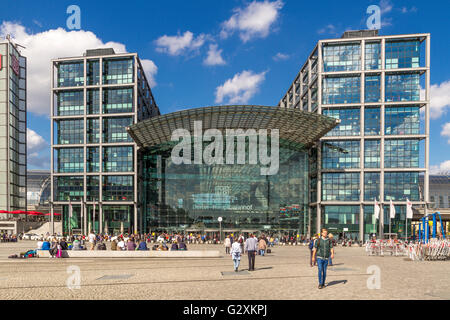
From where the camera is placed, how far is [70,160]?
62219 mm

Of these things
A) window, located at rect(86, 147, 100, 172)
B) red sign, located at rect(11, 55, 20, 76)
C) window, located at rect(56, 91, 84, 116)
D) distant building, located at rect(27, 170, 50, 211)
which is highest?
red sign, located at rect(11, 55, 20, 76)

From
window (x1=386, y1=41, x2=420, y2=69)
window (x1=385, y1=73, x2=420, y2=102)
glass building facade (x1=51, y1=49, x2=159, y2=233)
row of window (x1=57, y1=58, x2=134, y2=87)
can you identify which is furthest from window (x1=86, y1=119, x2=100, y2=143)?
window (x1=386, y1=41, x2=420, y2=69)

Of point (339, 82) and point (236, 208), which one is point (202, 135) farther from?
point (339, 82)

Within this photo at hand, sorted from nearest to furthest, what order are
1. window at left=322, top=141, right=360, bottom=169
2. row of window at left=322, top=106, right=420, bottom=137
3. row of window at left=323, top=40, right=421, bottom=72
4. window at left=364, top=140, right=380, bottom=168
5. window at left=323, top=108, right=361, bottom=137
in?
1. row of window at left=322, top=106, right=420, bottom=137
2. row of window at left=323, top=40, right=421, bottom=72
3. window at left=364, top=140, right=380, bottom=168
4. window at left=322, top=141, right=360, bottom=169
5. window at left=323, top=108, right=361, bottom=137

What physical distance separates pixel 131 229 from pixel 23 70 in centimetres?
5785

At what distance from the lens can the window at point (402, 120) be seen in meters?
56.2

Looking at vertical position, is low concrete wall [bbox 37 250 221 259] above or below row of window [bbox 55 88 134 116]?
below

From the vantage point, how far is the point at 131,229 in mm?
60750

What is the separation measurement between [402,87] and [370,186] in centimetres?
1599

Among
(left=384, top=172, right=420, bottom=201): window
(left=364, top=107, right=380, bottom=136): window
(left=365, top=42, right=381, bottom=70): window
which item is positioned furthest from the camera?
(left=365, top=42, right=381, bottom=70): window

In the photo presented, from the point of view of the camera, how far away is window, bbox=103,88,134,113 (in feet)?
204

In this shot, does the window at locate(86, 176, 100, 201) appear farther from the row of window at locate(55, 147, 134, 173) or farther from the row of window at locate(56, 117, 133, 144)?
the row of window at locate(56, 117, 133, 144)

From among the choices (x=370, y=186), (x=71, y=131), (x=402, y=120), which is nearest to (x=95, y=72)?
(x=71, y=131)
